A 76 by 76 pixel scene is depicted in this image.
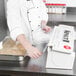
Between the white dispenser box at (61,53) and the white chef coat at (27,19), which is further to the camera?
the white chef coat at (27,19)

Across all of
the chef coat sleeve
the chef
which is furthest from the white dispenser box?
the chef coat sleeve

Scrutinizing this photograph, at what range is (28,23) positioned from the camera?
3.26 feet

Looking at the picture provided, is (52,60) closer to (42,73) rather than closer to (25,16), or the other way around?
(42,73)

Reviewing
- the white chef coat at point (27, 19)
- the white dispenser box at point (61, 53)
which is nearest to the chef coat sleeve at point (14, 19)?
the white chef coat at point (27, 19)

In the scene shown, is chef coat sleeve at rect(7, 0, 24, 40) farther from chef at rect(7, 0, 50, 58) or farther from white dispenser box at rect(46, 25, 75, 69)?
white dispenser box at rect(46, 25, 75, 69)

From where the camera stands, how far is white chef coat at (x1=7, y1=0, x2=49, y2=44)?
889mm

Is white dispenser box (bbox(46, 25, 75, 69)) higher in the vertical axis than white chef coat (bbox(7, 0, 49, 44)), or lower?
lower

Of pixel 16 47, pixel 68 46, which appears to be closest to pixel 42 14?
pixel 16 47

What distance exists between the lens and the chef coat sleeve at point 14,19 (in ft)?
2.88

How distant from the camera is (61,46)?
787 mm

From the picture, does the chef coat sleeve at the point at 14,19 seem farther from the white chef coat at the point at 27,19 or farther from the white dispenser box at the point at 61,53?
the white dispenser box at the point at 61,53

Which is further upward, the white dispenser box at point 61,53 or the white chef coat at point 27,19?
the white chef coat at point 27,19

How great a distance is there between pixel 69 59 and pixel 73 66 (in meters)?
0.07

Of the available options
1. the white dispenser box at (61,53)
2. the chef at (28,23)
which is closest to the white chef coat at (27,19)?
the chef at (28,23)
